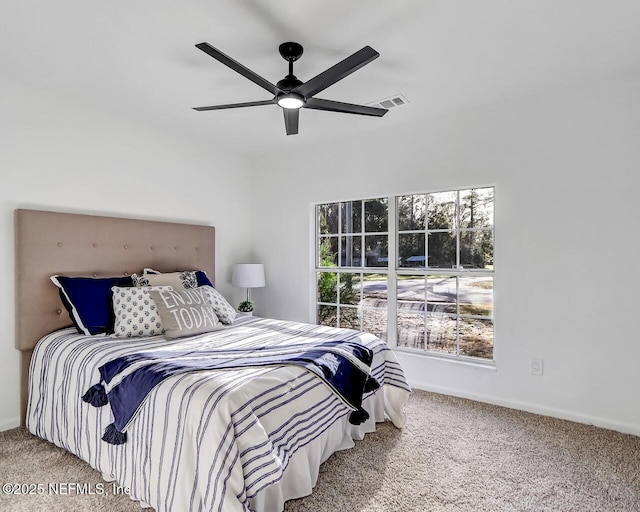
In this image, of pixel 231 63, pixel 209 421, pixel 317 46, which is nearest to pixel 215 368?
pixel 209 421

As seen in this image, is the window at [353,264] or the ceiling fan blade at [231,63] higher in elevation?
the ceiling fan blade at [231,63]

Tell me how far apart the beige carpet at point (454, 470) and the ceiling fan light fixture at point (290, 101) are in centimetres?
205

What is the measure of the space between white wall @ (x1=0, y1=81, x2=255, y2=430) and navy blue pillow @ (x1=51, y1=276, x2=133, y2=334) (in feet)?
1.20

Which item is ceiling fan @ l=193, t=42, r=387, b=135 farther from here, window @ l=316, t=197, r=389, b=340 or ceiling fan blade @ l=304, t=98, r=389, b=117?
window @ l=316, t=197, r=389, b=340

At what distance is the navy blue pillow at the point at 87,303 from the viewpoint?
253 cm

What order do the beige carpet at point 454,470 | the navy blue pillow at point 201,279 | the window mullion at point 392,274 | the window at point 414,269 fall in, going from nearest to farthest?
the beige carpet at point 454,470, the window at point 414,269, the navy blue pillow at point 201,279, the window mullion at point 392,274

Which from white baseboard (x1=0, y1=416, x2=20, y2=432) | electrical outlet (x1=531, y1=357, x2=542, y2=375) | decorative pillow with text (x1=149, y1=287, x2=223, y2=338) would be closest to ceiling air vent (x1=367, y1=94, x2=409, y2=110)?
decorative pillow with text (x1=149, y1=287, x2=223, y2=338)

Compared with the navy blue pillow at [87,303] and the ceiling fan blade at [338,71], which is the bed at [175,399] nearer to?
the navy blue pillow at [87,303]

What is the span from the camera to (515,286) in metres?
2.92

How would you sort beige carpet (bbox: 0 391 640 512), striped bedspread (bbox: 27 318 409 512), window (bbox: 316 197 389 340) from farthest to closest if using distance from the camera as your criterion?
window (bbox: 316 197 389 340) → beige carpet (bbox: 0 391 640 512) → striped bedspread (bbox: 27 318 409 512)

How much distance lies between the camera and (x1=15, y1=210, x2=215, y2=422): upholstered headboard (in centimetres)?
253

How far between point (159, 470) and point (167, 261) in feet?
6.84

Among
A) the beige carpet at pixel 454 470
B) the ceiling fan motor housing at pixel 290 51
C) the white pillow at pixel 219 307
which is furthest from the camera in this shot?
the white pillow at pixel 219 307

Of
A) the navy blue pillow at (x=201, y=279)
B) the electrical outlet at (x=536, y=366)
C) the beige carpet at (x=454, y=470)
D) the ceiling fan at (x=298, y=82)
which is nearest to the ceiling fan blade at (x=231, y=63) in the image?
the ceiling fan at (x=298, y=82)
